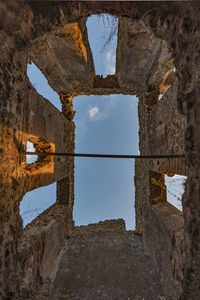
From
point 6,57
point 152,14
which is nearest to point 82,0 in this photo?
point 152,14

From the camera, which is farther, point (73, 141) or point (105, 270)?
point (73, 141)

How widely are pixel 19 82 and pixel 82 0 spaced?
1.60 m

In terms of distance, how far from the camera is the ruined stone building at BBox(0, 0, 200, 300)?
2109 millimetres

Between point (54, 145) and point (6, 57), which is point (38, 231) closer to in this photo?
point (54, 145)

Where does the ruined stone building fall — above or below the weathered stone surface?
above

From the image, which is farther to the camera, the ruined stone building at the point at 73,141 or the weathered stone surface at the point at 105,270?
the weathered stone surface at the point at 105,270

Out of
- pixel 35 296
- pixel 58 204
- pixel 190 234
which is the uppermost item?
pixel 190 234

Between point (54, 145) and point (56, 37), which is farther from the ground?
point (56, 37)

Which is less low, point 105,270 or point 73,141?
point 73,141

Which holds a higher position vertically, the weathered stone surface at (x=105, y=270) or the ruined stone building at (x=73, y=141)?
the ruined stone building at (x=73, y=141)

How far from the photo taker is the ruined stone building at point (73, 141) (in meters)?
2.11

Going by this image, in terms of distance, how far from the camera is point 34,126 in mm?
3262

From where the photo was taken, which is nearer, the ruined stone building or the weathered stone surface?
the ruined stone building

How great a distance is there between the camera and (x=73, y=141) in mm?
6863
